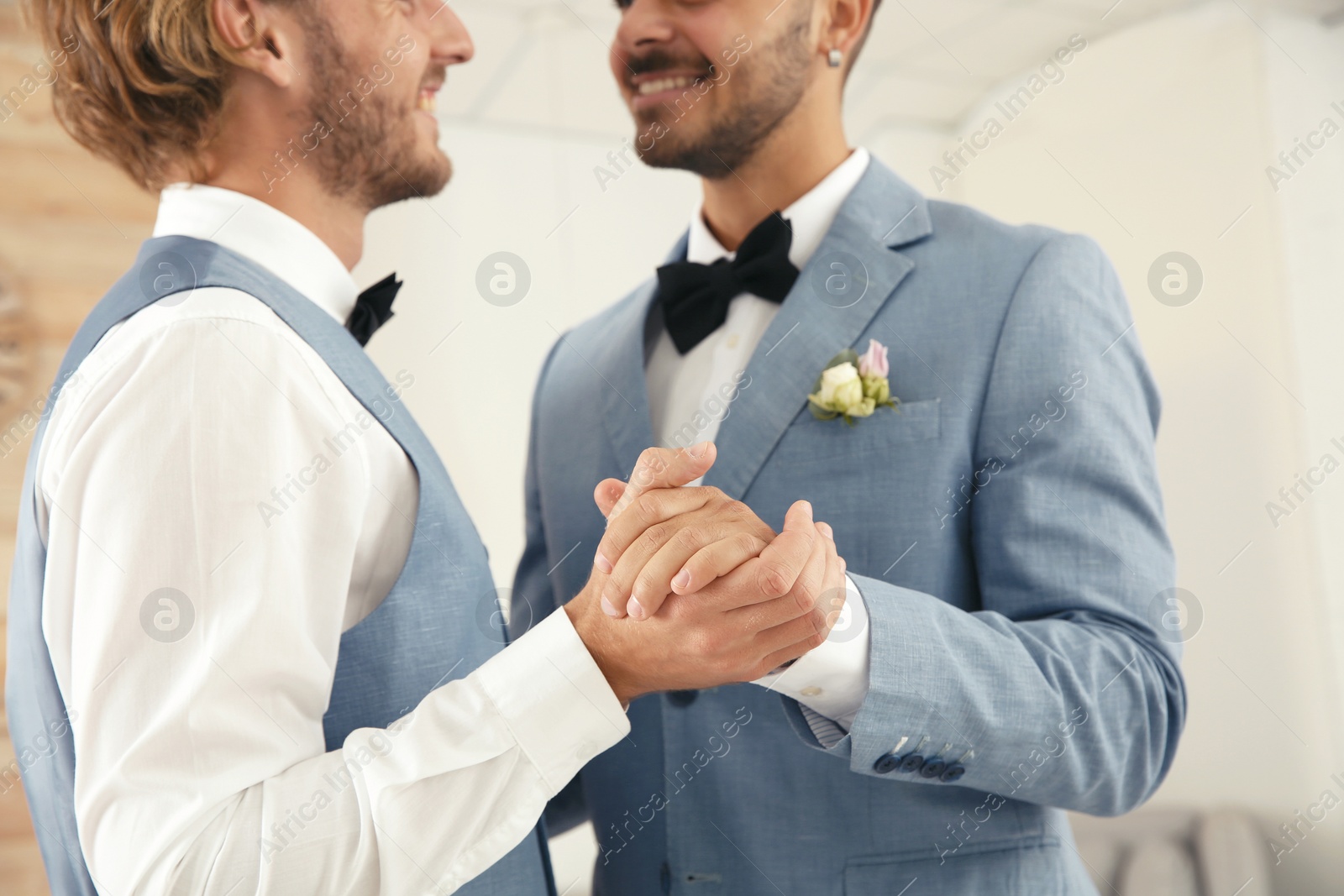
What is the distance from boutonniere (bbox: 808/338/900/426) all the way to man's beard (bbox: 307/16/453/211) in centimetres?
64

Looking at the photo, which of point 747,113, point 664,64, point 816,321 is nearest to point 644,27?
point 664,64

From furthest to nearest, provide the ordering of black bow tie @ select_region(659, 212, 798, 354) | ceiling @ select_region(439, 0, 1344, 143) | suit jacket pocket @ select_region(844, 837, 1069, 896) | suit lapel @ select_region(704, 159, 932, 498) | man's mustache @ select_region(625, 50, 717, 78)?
ceiling @ select_region(439, 0, 1344, 143) < man's mustache @ select_region(625, 50, 717, 78) < black bow tie @ select_region(659, 212, 798, 354) < suit lapel @ select_region(704, 159, 932, 498) < suit jacket pocket @ select_region(844, 837, 1069, 896)

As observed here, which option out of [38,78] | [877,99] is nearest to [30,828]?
[38,78]

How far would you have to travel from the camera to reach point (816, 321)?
136 cm

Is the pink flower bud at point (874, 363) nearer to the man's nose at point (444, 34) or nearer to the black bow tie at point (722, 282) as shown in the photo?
the black bow tie at point (722, 282)

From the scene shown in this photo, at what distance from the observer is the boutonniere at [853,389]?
1.26 meters

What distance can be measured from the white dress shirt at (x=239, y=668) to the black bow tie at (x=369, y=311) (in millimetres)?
316

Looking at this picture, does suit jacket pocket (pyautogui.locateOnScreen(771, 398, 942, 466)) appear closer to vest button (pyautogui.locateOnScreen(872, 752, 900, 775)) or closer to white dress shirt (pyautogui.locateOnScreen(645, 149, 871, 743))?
white dress shirt (pyautogui.locateOnScreen(645, 149, 871, 743))

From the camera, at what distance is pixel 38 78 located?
2430 millimetres

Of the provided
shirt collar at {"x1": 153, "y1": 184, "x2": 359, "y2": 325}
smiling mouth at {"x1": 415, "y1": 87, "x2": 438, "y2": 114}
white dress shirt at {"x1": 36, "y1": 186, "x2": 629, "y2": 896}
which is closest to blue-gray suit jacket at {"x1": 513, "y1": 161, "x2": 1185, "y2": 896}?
white dress shirt at {"x1": 36, "y1": 186, "x2": 629, "y2": 896}

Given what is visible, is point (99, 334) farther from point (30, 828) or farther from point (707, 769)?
point (30, 828)

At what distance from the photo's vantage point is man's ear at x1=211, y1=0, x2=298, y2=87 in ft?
4.16

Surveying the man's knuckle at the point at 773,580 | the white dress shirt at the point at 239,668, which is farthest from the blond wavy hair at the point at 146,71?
the man's knuckle at the point at 773,580

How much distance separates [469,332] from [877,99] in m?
1.73
